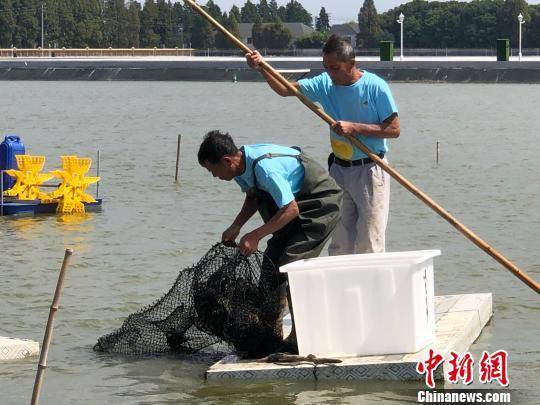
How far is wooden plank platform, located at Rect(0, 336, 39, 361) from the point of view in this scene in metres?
9.02

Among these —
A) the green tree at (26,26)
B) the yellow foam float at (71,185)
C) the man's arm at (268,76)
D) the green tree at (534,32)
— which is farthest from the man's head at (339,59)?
the green tree at (26,26)

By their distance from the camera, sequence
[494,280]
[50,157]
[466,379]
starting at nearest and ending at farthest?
[466,379] < [494,280] < [50,157]

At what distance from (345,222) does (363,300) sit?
940mm

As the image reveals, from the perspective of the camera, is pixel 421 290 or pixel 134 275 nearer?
pixel 421 290

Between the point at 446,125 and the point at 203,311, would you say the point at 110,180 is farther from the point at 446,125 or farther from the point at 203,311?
the point at 446,125

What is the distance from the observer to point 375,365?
→ 8055 millimetres

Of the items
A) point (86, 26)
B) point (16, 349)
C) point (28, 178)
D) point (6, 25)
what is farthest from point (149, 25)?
point (16, 349)

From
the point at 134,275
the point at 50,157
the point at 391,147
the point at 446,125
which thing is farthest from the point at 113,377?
the point at 446,125

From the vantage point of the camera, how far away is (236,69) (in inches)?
3688

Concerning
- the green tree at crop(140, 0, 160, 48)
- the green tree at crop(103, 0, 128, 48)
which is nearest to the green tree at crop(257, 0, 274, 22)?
the green tree at crop(140, 0, 160, 48)

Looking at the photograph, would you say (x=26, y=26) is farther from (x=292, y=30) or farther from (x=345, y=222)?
(x=345, y=222)

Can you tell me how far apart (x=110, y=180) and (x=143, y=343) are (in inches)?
614

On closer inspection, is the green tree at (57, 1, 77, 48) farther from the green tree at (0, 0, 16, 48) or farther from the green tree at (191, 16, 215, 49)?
the green tree at (191, 16, 215, 49)

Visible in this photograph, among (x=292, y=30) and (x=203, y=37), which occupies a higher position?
(x=292, y=30)
